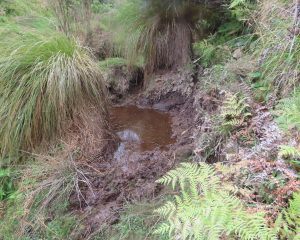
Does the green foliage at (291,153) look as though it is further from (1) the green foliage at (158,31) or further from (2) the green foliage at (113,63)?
(2) the green foliage at (113,63)

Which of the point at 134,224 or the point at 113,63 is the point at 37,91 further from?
the point at 113,63

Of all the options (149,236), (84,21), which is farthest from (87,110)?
(84,21)

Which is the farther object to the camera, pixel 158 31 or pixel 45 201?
pixel 158 31

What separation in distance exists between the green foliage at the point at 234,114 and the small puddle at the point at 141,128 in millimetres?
899

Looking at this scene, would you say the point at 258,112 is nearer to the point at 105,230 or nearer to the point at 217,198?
the point at 217,198

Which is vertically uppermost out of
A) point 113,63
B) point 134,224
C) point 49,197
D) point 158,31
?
point 158,31

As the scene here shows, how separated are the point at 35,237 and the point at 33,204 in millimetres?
239

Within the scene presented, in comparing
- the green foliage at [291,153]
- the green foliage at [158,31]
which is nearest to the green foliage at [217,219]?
the green foliage at [291,153]

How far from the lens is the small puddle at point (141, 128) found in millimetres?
2988

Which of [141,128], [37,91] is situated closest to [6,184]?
[37,91]

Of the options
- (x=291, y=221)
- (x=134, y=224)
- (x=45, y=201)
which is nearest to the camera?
(x=291, y=221)

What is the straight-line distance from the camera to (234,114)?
2.07m

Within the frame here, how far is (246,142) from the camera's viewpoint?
73.9 inches

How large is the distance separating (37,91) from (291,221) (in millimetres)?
1998
